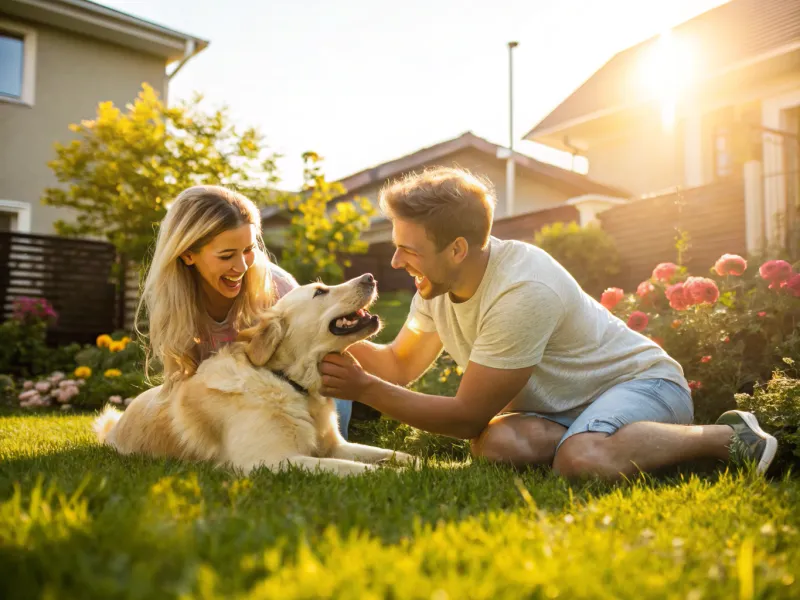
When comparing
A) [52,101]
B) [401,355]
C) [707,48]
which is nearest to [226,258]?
[401,355]

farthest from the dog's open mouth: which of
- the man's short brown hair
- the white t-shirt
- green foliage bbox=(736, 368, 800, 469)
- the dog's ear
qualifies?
green foliage bbox=(736, 368, 800, 469)

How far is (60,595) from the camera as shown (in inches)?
52.1

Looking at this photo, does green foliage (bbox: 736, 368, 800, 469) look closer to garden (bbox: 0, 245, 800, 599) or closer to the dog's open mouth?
garden (bbox: 0, 245, 800, 599)

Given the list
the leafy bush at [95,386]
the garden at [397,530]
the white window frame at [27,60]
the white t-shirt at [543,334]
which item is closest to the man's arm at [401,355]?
the white t-shirt at [543,334]

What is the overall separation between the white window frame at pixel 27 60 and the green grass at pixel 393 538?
11.4 m

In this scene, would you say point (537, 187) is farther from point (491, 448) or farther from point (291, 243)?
point (491, 448)

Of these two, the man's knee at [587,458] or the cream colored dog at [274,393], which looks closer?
the man's knee at [587,458]

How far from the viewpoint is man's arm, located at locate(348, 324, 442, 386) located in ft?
12.8

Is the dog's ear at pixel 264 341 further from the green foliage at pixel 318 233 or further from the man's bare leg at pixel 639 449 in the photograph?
the green foliage at pixel 318 233

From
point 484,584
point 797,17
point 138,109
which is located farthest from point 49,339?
point 797,17

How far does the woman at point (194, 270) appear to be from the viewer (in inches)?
144

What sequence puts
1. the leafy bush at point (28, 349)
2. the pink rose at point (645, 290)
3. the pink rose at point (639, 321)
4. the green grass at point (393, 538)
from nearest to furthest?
the green grass at point (393, 538), the pink rose at point (639, 321), the pink rose at point (645, 290), the leafy bush at point (28, 349)

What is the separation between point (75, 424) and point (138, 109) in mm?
6284

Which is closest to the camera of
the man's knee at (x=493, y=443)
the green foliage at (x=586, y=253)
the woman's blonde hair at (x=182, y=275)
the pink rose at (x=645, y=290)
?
the man's knee at (x=493, y=443)
